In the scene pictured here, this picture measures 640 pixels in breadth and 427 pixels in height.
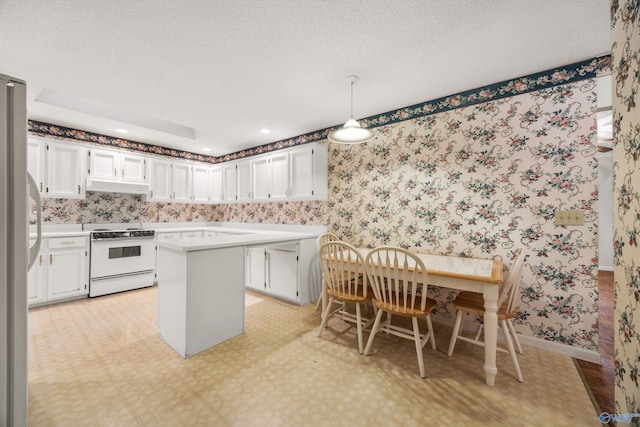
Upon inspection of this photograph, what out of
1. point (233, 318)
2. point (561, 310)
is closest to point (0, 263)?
point (233, 318)

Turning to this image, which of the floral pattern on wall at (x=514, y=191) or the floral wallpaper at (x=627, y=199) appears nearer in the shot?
the floral wallpaper at (x=627, y=199)

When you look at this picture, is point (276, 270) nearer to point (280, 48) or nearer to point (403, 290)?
point (403, 290)

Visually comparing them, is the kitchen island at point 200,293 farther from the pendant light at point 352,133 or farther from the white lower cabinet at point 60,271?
the white lower cabinet at point 60,271

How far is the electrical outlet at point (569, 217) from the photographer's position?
2053 mm

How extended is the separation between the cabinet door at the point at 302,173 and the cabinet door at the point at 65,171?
2.81m

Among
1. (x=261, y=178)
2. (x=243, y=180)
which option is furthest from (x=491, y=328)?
(x=243, y=180)

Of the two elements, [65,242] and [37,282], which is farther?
[65,242]

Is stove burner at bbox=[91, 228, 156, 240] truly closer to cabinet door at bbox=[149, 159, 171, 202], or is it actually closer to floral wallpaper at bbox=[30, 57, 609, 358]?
cabinet door at bbox=[149, 159, 171, 202]

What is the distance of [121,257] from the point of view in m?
3.60

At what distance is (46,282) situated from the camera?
3.07 metres

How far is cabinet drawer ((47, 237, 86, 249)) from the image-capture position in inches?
123

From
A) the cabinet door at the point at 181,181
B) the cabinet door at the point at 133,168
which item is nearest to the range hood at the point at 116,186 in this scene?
the cabinet door at the point at 133,168

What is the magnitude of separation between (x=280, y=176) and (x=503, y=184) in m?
2.63

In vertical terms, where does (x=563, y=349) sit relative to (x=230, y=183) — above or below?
below
